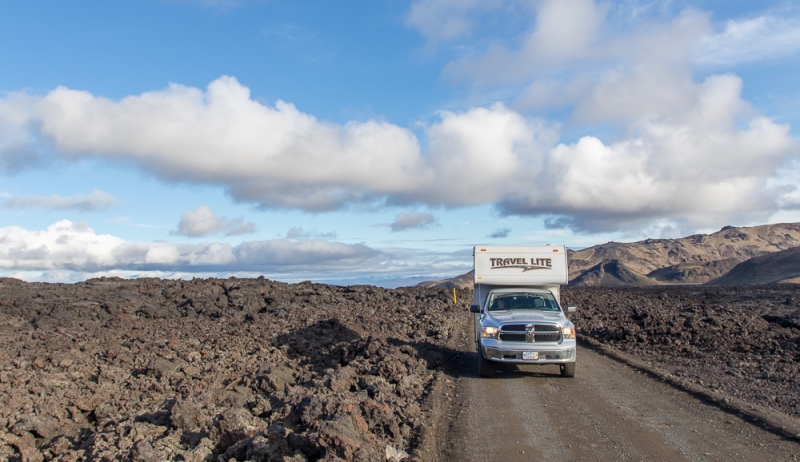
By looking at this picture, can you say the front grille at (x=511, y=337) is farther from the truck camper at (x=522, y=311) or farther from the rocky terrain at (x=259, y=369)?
the rocky terrain at (x=259, y=369)

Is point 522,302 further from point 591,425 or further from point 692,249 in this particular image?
point 692,249

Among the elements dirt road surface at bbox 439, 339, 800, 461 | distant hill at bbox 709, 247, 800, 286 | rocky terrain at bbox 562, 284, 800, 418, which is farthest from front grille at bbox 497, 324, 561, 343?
distant hill at bbox 709, 247, 800, 286

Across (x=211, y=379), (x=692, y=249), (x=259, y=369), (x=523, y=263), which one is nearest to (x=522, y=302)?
(x=523, y=263)

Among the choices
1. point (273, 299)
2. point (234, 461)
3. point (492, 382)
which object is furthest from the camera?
point (273, 299)

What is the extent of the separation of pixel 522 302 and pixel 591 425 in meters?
5.63

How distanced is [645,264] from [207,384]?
120m

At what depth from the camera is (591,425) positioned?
9.04 meters

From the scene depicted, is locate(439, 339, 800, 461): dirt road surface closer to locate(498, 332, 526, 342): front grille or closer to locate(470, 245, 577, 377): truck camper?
locate(470, 245, 577, 377): truck camper

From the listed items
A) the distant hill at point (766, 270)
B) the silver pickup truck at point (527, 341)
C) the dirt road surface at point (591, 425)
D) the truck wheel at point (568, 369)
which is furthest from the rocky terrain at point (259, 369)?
the distant hill at point (766, 270)

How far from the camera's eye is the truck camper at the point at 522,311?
1255cm

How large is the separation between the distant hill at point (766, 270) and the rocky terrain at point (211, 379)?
63736 millimetres

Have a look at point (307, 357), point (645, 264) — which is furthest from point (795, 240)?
point (307, 357)

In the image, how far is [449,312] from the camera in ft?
95.1

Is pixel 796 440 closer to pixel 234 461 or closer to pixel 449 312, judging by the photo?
pixel 234 461
